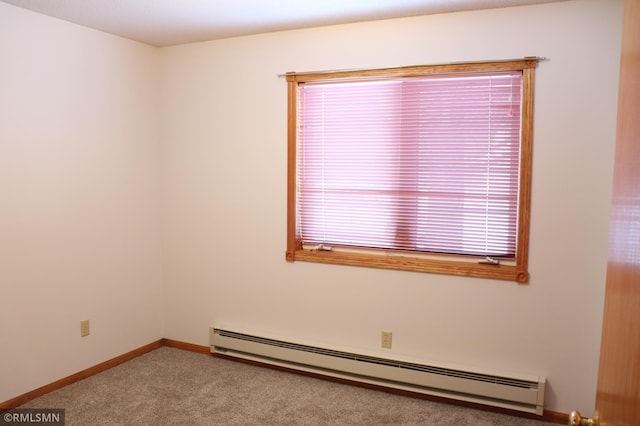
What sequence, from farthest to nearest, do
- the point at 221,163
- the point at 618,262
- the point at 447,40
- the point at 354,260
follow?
the point at 221,163, the point at 354,260, the point at 447,40, the point at 618,262

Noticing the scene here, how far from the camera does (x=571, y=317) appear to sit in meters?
2.91

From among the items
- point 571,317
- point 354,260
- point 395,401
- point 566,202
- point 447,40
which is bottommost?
point 395,401

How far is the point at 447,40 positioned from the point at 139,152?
8.10ft

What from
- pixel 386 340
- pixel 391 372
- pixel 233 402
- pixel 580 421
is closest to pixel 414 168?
pixel 386 340

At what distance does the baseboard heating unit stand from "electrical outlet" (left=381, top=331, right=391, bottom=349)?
0.34 ft

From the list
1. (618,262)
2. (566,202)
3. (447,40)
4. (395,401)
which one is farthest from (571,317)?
(618,262)

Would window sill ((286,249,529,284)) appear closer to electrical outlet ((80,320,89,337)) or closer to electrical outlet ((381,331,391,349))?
electrical outlet ((381,331,391,349))

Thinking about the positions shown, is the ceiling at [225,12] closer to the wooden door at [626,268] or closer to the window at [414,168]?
the window at [414,168]

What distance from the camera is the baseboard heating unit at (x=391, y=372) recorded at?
9.78 feet

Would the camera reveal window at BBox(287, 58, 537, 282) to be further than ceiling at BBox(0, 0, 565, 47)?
Yes

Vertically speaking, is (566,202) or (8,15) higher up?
(8,15)

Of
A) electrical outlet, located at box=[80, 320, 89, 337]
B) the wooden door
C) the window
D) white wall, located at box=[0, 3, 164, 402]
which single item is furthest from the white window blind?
the wooden door

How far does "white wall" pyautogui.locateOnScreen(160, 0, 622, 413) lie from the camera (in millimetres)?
2826

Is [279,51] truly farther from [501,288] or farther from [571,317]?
[571,317]
